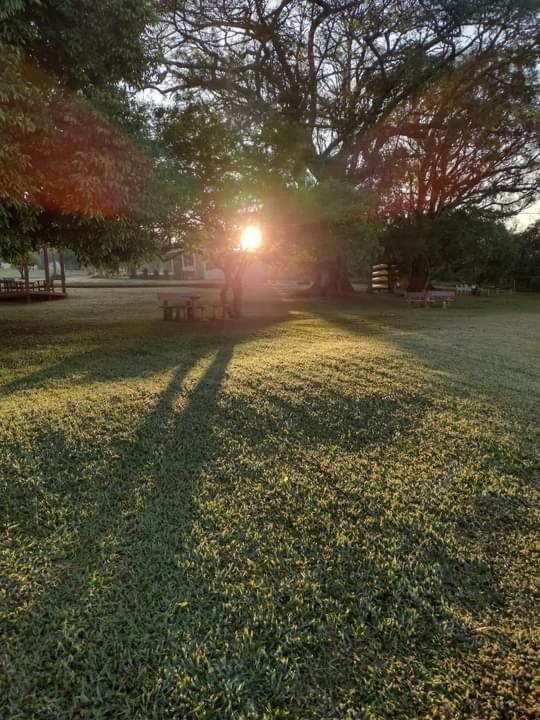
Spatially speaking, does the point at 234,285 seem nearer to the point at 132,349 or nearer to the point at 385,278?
the point at 132,349

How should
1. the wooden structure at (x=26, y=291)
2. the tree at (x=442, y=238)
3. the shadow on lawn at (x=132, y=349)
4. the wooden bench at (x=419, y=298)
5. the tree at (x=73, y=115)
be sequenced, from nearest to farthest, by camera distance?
the tree at (x=73, y=115) < the shadow on lawn at (x=132, y=349) < the wooden structure at (x=26, y=291) < the wooden bench at (x=419, y=298) < the tree at (x=442, y=238)

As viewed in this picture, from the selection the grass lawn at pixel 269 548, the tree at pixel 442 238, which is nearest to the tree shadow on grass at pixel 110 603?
the grass lawn at pixel 269 548

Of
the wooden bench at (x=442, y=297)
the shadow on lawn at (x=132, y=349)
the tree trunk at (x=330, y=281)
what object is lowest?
the shadow on lawn at (x=132, y=349)

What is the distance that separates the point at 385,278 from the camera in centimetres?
2731

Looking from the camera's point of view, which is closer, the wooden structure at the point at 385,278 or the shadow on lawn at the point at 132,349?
the shadow on lawn at the point at 132,349

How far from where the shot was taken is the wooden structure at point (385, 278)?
87.3 feet

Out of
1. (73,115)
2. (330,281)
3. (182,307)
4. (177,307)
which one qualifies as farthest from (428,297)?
(73,115)

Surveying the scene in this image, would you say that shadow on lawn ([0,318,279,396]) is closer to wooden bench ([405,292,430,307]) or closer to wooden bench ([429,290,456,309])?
wooden bench ([405,292,430,307])

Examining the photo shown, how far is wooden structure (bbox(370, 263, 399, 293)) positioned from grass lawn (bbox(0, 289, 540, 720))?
2304cm

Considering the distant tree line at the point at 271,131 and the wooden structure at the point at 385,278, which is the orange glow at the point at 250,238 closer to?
the distant tree line at the point at 271,131

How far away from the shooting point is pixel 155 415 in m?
3.78

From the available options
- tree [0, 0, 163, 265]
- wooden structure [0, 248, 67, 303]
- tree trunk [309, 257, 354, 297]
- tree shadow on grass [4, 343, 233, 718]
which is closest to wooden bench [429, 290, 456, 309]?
tree trunk [309, 257, 354, 297]

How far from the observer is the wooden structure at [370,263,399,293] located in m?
26.6

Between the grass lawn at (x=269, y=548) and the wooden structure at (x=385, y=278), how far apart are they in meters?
23.0
